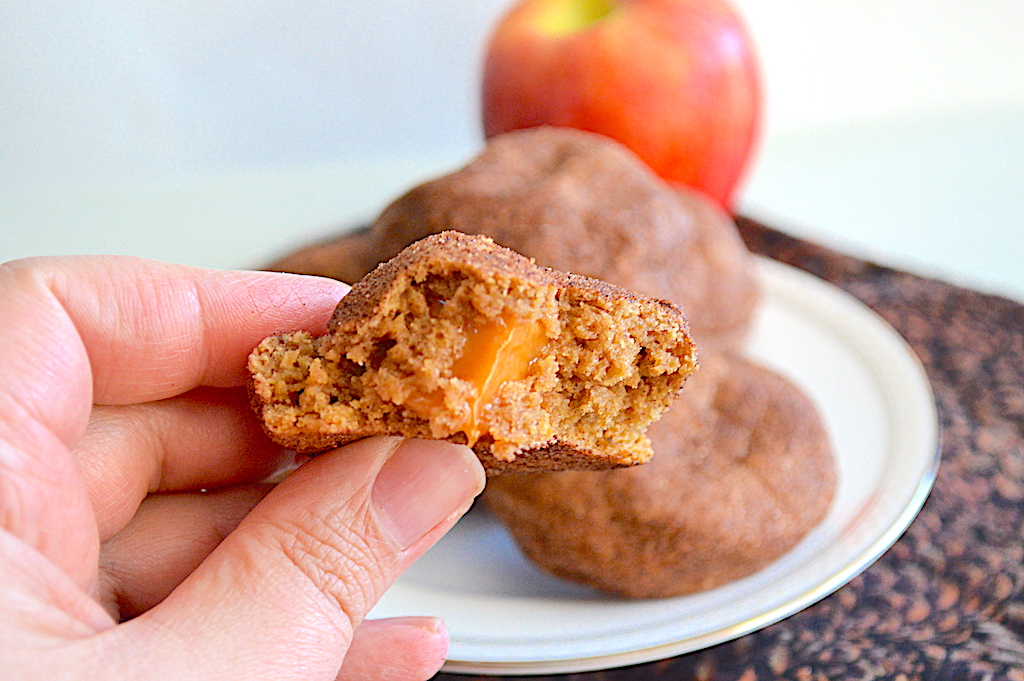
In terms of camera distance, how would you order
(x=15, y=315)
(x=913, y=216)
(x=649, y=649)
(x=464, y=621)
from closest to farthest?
(x=15, y=315), (x=649, y=649), (x=464, y=621), (x=913, y=216)

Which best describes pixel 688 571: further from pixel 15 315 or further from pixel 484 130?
pixel 484 130

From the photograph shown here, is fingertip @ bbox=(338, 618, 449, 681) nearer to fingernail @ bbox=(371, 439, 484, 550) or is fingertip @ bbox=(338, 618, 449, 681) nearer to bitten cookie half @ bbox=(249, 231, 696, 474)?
fingernail @ bbox=(371, 439, 484, 550)

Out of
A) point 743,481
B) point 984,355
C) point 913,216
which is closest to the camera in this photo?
point 743,481

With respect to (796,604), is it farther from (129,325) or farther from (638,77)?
(638,77)

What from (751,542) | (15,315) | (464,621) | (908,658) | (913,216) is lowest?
(913,216)

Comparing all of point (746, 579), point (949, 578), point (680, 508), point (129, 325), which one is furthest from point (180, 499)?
point (949, 578)

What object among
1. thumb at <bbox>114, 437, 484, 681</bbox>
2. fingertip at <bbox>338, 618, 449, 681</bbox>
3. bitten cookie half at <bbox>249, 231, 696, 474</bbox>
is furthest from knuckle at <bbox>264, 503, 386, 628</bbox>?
fingertip at <bbox>338, 618, 449, 681</bbox>

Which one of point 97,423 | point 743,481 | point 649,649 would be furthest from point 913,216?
point 97,423
